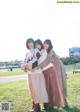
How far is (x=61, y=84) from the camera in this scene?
4.89m

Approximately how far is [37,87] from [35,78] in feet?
0.31

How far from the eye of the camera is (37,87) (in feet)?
15.2

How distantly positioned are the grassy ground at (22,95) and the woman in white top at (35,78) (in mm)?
214

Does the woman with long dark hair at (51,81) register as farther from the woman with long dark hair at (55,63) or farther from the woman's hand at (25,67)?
the woman's hand at (25,67)

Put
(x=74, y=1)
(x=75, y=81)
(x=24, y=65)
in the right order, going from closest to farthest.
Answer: (x=24, y=65) < (x=74, y=1) < (x=75, y=81)

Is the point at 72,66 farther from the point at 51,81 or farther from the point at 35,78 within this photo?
the point at 35,78

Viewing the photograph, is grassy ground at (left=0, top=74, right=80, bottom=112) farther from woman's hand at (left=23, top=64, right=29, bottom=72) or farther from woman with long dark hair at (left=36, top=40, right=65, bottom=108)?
woman's hand at (left=23, top=64, right=29, bottom=72)

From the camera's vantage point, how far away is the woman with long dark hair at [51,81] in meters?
4.72

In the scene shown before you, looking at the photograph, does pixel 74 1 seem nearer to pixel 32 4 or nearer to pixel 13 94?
pixel 32 4

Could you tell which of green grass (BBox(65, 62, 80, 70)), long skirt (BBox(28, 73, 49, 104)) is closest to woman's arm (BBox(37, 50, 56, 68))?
long skirt (BBox(28, 73, 49, 104))

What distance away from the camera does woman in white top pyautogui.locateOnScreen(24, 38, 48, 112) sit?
4602 mm

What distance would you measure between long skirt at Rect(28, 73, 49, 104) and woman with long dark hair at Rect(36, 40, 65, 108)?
0.29 ft

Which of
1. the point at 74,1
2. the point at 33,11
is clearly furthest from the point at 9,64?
the point at 74,1

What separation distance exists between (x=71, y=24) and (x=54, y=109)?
3.37 ft
